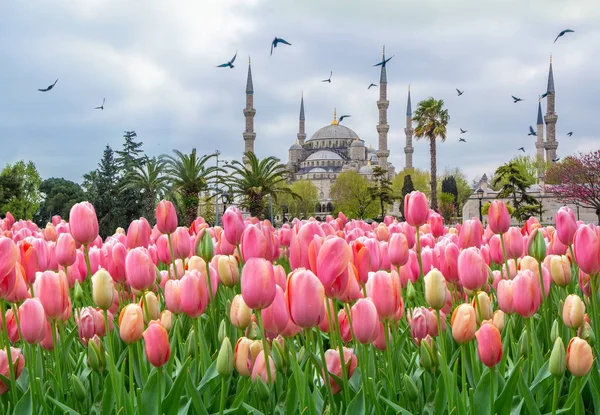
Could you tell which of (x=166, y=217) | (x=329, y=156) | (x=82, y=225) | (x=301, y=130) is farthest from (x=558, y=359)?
(x=301, y=130)

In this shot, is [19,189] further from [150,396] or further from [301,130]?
[301,130]

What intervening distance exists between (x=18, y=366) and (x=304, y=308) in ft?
2.85

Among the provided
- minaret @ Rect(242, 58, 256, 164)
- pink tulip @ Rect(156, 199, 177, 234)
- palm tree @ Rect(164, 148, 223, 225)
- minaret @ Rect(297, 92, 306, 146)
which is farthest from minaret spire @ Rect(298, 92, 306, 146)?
pink tulip @ Rect(156, 199, 177, 234)

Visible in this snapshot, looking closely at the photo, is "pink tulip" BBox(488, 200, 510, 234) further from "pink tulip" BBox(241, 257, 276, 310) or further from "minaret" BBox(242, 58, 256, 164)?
"minaret" BBox(242, 58, 256, 164)

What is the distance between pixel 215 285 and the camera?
201 centimetres

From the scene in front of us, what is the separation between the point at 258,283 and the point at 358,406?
0.34 metres

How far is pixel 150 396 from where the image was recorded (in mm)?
1328

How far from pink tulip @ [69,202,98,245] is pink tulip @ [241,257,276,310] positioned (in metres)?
1.00

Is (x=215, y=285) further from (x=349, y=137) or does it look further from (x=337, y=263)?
(x=349, y=137)

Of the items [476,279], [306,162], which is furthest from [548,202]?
[306,162]

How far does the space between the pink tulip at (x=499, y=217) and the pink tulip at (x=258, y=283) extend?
1.47m

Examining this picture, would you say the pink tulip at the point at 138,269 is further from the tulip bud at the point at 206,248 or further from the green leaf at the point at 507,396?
the green leaf at the point at 507,396

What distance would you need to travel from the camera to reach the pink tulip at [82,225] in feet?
6.75

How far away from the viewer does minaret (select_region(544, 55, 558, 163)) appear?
213 ft
